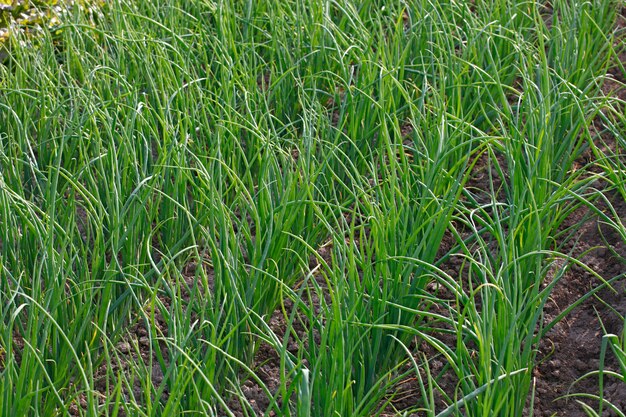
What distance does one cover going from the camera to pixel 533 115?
2.62 m

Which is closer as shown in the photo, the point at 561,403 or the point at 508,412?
the point at 508,412

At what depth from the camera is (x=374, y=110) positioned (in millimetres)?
2879

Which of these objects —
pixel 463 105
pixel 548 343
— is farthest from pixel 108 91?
pixel 548 343

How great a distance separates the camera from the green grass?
192cm

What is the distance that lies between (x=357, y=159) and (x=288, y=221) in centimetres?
62

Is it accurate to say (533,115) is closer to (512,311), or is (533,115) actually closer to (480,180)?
(480,180)

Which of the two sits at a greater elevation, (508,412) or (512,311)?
(512,311)

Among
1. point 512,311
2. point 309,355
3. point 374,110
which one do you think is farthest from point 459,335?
point 374,110

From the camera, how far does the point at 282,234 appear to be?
2.34m

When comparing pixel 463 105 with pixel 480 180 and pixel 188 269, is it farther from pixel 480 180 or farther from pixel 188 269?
pixel 188 269

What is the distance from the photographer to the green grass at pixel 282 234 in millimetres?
1922

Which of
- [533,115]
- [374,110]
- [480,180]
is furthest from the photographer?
[480,180]

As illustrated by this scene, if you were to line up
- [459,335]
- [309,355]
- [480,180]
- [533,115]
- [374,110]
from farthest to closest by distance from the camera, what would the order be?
[480,180] → [374,110] → [533,115] → [309,355] → [459,335]

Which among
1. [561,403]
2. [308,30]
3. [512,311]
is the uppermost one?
[308,30]
